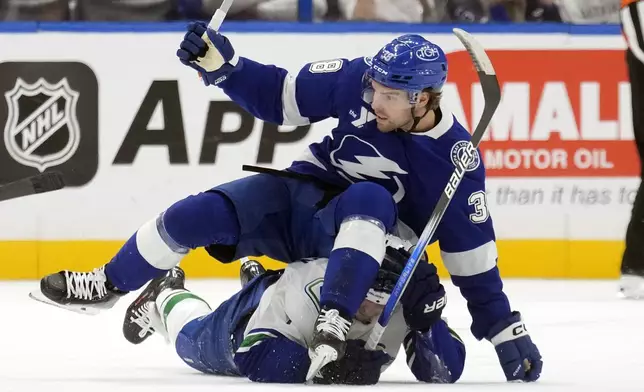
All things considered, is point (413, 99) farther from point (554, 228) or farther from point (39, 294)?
point (554, 228)

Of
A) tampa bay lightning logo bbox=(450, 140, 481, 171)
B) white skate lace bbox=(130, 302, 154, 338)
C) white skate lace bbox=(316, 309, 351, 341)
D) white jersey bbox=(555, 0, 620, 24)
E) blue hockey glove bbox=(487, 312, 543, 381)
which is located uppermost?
tampa bay lightning logo bbox=(450, 140, 481, 171)

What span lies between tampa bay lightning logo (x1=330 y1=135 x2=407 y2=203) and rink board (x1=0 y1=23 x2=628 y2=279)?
2406 mm

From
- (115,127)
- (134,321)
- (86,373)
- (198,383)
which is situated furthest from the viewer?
(115,127)

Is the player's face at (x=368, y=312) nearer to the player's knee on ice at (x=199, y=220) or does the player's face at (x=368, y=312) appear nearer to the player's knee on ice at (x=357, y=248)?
the player's knee on ice at (x=357, y=248)

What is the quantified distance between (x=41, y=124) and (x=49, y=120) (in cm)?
3

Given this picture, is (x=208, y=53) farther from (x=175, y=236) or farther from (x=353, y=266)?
(x=353, y=266)

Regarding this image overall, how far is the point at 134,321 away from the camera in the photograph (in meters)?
3.46

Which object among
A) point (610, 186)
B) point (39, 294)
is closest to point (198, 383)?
point (39, 294)

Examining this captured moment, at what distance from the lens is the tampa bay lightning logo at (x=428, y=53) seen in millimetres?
2861

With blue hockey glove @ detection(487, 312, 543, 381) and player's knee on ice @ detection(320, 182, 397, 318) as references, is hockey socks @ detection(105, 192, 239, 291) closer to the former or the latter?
player's knee on ice @ detection(320, 182, 397, 318)

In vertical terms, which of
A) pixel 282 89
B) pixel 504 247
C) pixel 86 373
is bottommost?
pixel 504 247

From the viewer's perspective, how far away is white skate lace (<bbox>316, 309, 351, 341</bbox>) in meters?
2.65

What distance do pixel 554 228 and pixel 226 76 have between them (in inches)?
108

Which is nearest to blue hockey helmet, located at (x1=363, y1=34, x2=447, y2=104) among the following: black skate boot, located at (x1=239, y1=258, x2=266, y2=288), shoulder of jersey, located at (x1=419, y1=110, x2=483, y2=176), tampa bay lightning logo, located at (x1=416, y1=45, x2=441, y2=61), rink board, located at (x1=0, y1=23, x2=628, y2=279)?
tampa bay lightning logo, located at (x1=416, y1=45, x2=441, y2=61)
